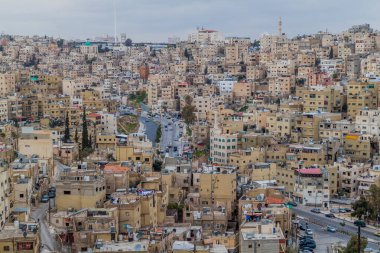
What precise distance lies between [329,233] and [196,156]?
9.28 m

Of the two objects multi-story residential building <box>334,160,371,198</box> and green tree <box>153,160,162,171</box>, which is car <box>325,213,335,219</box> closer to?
multi-story residential building <box>334,160,371,198</box>

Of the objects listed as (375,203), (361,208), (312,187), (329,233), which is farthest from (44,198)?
(375,203)

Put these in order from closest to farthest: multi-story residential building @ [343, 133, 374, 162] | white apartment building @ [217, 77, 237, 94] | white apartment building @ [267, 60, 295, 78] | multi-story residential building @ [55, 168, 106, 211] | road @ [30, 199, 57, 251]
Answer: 1. road @ [30, 199, 57, 251]
2. multi-story residential building @ [55, 168, 106, 211]
3. multi-story residential building @ [343, 133, 374, 162]
4. white apartment building @ [217, 77, 237, 94]
5. white apartment building @ [267, 60, 295, 78]

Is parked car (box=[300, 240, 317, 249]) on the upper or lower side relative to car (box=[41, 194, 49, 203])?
lower

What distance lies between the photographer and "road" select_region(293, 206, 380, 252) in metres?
18.7

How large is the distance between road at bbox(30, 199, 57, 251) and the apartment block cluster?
0.22 feet

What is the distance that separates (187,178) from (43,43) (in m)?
59.3

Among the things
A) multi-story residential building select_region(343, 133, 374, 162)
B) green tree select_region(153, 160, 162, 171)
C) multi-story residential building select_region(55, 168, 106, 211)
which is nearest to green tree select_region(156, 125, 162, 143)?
green tree select_region(153, 160, 162, 171)

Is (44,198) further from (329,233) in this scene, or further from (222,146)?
(222,146)

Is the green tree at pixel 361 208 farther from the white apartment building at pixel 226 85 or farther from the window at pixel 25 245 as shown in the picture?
the white apartment building at pixel 226 85

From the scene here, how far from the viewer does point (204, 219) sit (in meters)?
18.0

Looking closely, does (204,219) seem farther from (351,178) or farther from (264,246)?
(351,178)

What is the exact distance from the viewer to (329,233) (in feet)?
64.1

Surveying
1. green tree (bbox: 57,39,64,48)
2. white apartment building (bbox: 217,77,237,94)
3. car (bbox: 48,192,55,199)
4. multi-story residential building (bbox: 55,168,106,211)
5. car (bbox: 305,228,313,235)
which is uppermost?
green tree (bbox: 57,39,64,48)
